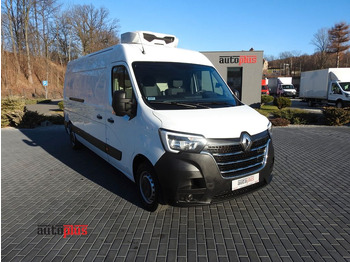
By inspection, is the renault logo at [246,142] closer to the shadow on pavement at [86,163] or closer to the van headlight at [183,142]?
the van headlight at [183,142]

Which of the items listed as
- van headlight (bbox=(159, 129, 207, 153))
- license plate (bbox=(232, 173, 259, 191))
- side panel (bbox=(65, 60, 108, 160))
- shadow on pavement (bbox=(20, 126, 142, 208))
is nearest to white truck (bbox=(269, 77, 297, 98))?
shadow on pavement (bbox=(20, 126, 142, 208))

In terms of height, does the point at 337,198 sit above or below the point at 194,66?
below

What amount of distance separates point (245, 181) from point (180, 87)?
72.8 inches

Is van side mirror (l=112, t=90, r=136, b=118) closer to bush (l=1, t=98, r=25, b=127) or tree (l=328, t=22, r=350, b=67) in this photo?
bush (l=1, t=98, r=25, b=127)

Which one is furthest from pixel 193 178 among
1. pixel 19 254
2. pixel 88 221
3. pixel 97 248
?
pixel 19 254

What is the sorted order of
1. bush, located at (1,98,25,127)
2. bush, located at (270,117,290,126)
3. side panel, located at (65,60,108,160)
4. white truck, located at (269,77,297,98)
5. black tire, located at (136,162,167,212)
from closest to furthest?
black tire, located at (136,162,167,212) < side panel, located at (65,60,108,160) < bush, located at (1,98,25,127) < bush, located at (270,117,290,126) < white truck, located at (269,77,297,98)

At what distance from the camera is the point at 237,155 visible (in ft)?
10.7

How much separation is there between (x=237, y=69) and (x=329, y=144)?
1319cm

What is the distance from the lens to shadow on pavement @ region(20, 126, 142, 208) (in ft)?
15.4

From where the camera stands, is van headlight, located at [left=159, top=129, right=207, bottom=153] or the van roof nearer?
van headlight, located at [left=159, top=129, right=207, bottom=153]

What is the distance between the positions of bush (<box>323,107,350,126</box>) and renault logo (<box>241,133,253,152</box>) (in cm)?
1096

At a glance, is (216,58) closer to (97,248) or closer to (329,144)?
(329,144)

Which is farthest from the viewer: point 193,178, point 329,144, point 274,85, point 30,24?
point 274,85

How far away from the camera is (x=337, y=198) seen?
4.24m
